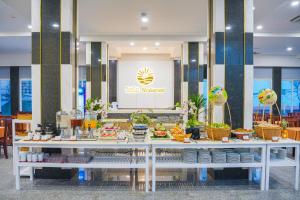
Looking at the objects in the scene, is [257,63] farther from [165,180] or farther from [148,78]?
[165,180]

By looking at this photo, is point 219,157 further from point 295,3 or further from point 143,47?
point 143,47

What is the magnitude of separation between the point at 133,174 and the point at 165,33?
5.37 m

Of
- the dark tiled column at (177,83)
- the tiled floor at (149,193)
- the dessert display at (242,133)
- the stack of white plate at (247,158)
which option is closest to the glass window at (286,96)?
the dark tiled column at (177,83)

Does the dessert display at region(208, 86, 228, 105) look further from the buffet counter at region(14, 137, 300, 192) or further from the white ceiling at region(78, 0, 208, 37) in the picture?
the white ceiling at region(78, 0, 208, 37)

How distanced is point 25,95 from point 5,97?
106cm

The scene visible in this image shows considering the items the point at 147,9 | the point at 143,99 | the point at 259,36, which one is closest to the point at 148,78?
the point at 143,99

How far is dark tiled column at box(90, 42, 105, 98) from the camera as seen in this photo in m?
9.50

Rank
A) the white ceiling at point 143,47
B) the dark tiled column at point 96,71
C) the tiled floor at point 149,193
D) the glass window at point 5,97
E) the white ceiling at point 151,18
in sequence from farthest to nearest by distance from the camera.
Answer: the glass window at point 5,97, the white ceiling at point 143,47, the dark tiled column at point 96,71, the white ceiling at point 151,18, the tiled floor at point 149,193

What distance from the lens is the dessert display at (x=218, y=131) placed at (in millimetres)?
4156

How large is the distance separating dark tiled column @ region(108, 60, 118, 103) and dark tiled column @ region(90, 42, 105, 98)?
303 cm

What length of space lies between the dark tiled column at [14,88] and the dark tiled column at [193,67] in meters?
8.69

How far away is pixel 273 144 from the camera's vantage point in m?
4.07

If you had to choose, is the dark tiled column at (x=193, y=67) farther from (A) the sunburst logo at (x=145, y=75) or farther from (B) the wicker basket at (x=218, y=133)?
(B) the wicker basket at (x=218, y=133)

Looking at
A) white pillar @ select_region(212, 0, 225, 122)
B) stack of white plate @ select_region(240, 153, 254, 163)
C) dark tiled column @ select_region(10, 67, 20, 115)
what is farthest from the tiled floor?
dark tiled column @ select_region(10, 67, 20, 115)
